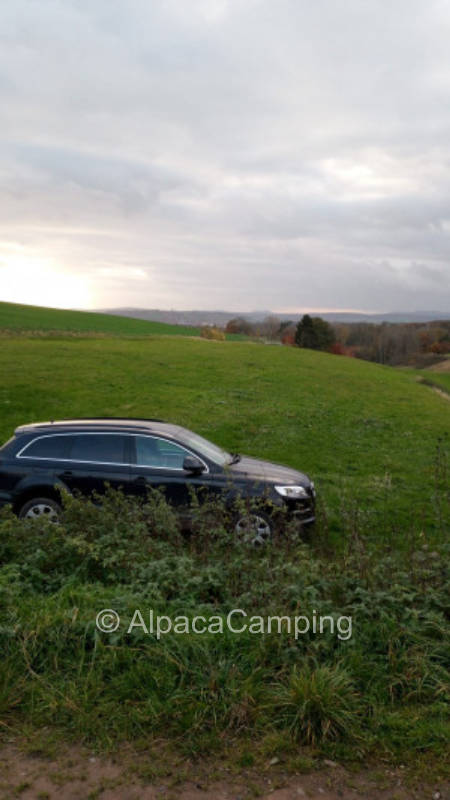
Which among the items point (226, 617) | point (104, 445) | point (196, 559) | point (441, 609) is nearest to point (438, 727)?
point (441, 609)

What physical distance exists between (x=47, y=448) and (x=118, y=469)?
1.09m

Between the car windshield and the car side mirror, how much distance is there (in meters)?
0.27

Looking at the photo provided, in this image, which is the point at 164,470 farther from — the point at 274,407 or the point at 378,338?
the point at 378,338

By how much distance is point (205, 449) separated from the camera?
9031 millimetres

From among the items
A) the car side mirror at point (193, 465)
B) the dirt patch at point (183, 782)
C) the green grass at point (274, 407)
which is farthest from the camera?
the green grass at point (274, 407)

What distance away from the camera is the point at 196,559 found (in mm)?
5574

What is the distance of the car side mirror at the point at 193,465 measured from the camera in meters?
8.31

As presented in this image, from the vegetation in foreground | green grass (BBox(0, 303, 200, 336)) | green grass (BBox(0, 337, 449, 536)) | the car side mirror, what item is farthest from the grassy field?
green grass (BBox(0, 303, 200, 336))

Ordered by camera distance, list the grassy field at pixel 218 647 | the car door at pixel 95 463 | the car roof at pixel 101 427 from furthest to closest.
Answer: the car roof at pixel 101 427 < the car door at pixel 95 463 < the grassy field at pixel 218 647

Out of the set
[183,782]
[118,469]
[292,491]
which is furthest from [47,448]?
[183,782]

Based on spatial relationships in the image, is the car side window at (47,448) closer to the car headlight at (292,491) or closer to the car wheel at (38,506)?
the car wheel at (38,506)

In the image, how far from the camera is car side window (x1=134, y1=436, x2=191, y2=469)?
859cm

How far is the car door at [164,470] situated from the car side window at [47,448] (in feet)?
3.30

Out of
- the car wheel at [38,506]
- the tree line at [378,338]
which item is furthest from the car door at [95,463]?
the tree line at [378,338]
